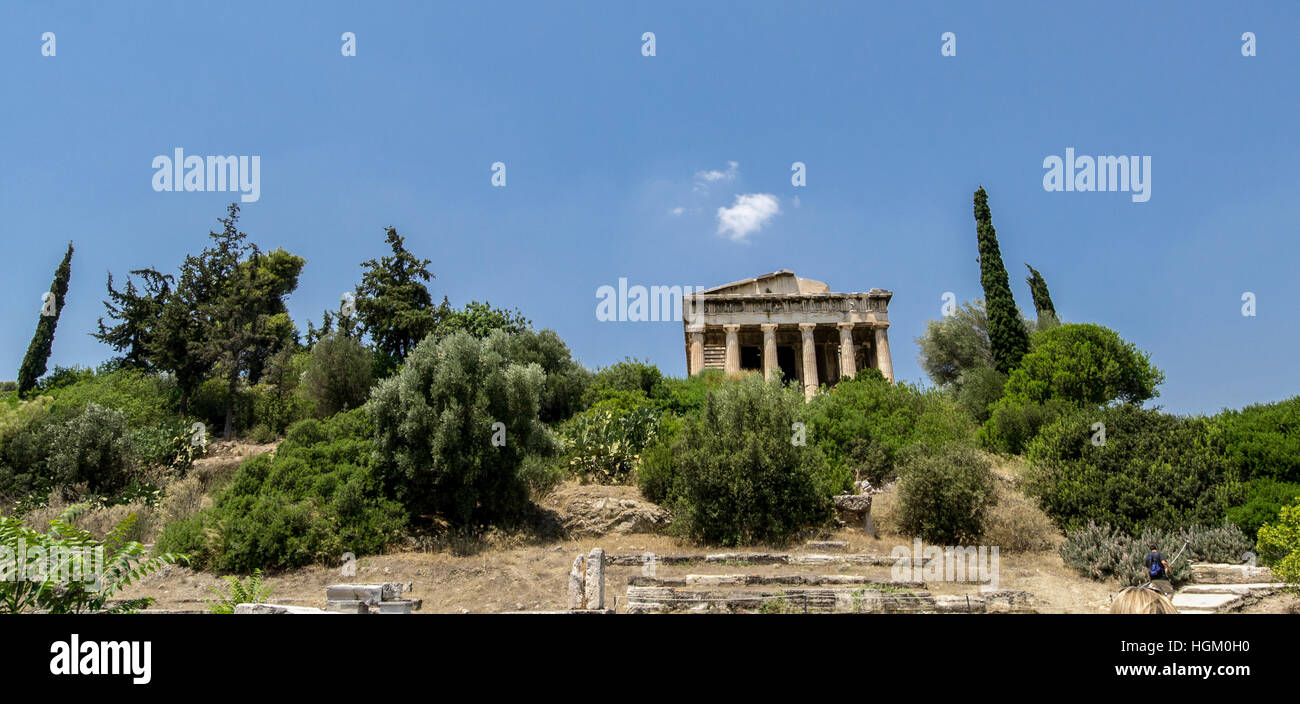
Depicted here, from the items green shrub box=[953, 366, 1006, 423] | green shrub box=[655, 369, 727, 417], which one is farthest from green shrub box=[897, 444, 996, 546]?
green shrub box=[953, 366, 1006, 423]

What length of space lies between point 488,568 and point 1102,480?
45.3ft

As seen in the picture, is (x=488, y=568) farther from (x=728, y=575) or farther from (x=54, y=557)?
(x=54, y=557)

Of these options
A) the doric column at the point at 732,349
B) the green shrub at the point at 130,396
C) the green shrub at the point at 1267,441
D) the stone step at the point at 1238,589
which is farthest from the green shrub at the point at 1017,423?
the green shrub at the point at 130,396

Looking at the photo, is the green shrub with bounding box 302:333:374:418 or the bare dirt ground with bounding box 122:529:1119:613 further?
the green shrub with bounding box 302:333:374:418

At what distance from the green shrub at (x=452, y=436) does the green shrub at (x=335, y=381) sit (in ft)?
36.4

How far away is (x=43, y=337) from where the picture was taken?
113 ft

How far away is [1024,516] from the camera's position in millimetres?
15703

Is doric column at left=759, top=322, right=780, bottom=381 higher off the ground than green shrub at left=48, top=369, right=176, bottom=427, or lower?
higher

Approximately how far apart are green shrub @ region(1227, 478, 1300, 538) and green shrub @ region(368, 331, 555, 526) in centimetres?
1520

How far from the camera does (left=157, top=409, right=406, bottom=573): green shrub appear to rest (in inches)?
524

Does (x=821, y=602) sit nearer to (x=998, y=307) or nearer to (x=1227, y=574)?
(x=1227, y=574)

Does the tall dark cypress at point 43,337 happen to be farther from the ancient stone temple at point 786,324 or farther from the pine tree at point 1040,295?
the pine tree at point 1040,295

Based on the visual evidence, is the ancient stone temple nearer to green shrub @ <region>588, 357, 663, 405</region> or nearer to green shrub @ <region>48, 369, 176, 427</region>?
green shrub @ <region>588, 357, 663, 405</region>
